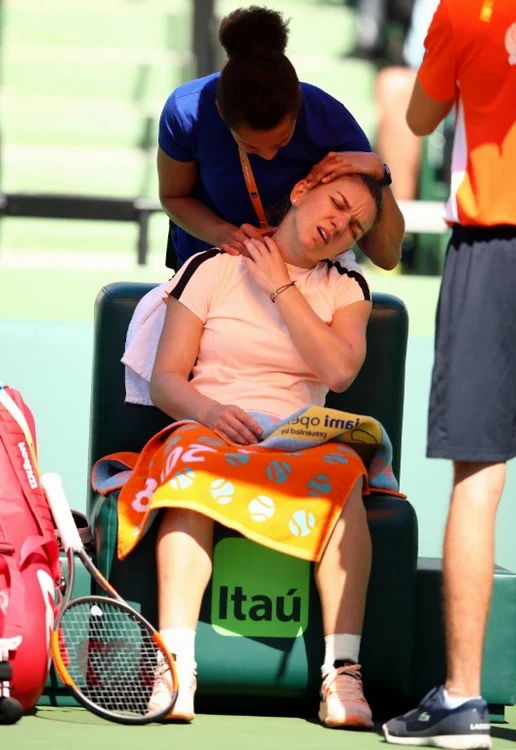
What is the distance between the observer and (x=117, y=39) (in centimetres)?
789

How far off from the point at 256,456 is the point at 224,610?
0.86 ft

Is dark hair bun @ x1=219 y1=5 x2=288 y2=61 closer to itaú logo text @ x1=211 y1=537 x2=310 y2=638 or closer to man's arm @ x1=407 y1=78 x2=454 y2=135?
man's arm @ x1=407 y1=78 x2=454 y2=135

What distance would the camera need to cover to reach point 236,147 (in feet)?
9.54

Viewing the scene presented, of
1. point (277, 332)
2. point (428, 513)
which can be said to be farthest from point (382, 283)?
point (277, 332)

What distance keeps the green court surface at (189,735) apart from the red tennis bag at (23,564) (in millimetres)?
75

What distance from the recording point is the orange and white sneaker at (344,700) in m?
2.41

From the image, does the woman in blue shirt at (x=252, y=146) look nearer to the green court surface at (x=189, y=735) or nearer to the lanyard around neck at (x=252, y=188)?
the lanyard around neck at (x=252, y=188)

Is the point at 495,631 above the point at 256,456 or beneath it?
beneath

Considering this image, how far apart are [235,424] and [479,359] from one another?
559 mm

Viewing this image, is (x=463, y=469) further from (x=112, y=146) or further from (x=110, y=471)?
(x=112, y=146)

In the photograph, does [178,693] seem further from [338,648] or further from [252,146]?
[252,146]

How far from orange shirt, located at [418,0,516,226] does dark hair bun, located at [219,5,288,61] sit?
56 cm

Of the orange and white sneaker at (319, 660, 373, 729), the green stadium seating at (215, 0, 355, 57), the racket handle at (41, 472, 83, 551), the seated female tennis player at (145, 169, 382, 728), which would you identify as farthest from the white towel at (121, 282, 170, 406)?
the green stadium seating at (215, 0, 355, 57)

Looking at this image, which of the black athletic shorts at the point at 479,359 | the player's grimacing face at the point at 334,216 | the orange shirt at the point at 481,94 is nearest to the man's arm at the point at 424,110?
the orange shirt at the point at 481,94
